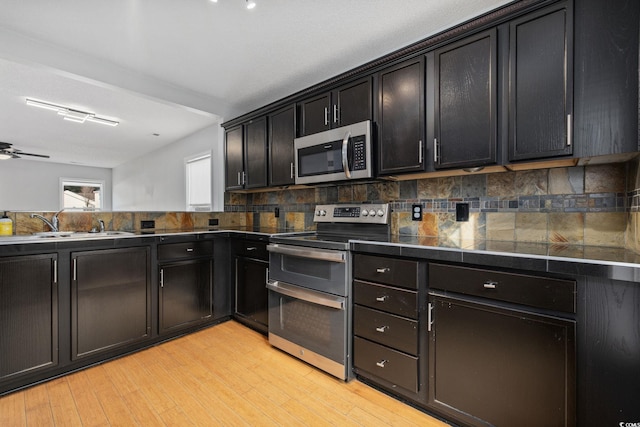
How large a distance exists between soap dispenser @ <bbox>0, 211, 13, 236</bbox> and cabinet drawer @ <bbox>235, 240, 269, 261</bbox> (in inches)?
67.8

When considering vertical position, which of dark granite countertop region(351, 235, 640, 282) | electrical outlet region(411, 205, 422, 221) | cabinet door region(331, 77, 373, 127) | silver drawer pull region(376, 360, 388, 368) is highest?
cabinet door region(331, 77, 373, 127)

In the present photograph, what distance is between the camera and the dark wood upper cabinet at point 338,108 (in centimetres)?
221

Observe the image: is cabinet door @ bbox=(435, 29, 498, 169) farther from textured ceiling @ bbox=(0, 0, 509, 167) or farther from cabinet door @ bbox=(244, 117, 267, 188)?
cabinet door @ bbox=(244, 117, 267, 188)

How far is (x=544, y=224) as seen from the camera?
1739mm

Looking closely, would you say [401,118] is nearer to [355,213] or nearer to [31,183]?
[355,213]

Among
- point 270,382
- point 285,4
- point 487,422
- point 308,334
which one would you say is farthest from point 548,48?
point 270,382

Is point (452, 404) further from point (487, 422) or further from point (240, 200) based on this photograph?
point (240, 200)

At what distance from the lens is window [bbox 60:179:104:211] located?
7.37m

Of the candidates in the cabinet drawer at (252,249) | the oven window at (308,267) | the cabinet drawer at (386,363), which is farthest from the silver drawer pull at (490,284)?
the cabinet drawer at (252,249)

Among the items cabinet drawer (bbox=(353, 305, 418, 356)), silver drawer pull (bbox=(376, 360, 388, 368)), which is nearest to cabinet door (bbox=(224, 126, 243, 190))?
cabinet drawer (bbox=(353, 305, 418, 356))

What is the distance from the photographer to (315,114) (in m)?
2.56

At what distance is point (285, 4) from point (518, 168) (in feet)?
5.75

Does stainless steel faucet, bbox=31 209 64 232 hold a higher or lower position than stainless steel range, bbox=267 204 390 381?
higher

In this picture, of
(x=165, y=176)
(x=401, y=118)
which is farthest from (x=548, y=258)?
(x=165, y=176)
